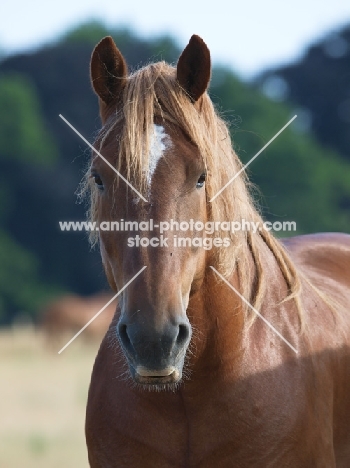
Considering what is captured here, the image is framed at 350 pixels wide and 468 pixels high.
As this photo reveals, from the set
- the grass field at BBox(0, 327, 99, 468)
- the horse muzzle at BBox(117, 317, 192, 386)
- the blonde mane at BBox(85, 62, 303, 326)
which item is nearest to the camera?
the horse muzzle at BBox(117, 317, 192, 386)

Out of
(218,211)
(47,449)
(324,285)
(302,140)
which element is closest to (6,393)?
(47,449)

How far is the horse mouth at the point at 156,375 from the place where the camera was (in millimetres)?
3037

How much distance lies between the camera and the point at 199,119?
3.50 metres

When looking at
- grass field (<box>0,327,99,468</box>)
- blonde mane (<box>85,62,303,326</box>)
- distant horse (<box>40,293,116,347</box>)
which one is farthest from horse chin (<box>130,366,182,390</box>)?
distant horse (<box>40,293,116,347</box>)

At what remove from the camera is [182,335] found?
10.2ft

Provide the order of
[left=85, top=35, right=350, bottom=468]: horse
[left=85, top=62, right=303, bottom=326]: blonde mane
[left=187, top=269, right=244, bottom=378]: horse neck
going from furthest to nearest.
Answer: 1. [left=187, top=269, right=244, bottom=378]: horse neck
2. [left=85, top=62, right=303, bottom=326]: blonde mane
3. [left=85, top=35, right=350, bottom=468]: horse

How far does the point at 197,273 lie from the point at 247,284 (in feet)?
1.32

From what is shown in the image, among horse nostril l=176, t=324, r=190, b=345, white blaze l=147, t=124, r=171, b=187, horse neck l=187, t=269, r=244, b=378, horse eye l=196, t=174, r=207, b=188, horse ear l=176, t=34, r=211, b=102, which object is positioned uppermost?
horse ear l=176, t=34, r=211, b=102

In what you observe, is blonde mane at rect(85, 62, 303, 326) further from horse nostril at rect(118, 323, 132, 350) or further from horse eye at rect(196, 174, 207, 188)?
horse nostril at rect(118, 323, 132, 350)

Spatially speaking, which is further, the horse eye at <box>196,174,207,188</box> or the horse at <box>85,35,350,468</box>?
the horse eye at <box>196,174,207,188</box>

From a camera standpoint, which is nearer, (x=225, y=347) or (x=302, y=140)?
(x=225, y=347)

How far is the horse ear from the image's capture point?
3533 mm

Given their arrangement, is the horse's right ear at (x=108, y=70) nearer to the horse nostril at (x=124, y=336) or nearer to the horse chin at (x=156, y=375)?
the horse nostril at (x=124, y=336)

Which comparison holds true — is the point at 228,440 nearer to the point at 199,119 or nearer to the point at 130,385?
the point at 130,385
